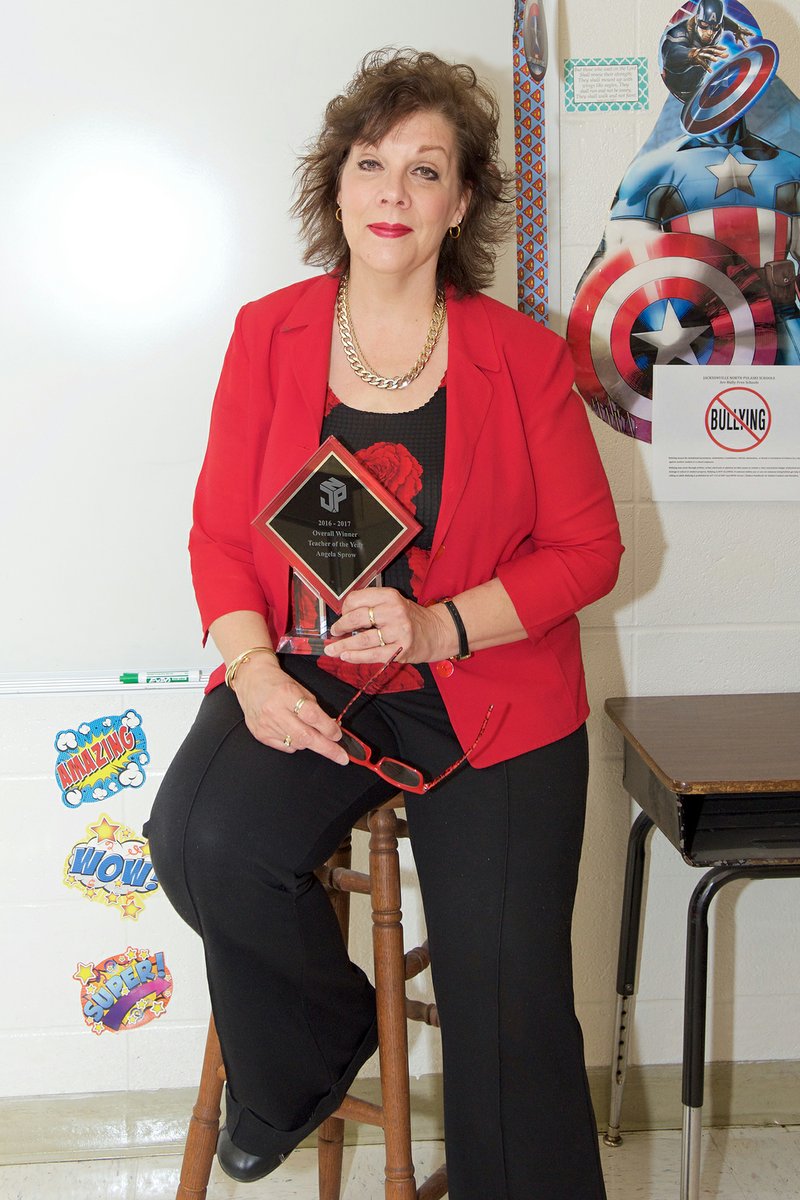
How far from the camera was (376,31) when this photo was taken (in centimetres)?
178

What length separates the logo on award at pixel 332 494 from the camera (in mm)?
1395

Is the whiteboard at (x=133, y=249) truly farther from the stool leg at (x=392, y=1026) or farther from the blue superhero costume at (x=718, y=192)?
the stool leg at (x=392, y=1026)

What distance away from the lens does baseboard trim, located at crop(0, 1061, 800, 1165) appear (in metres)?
1.97

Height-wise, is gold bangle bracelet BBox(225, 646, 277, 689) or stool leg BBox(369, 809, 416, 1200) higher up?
gold bangle bracelet BBox(225, 646, 277, 689)

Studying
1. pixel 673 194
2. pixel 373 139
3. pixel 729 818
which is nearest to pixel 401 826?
pixel 729 818

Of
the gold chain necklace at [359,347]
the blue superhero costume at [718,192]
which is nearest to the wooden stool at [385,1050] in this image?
the gold chain necklace at [359,347]

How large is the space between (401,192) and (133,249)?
52 centimetres

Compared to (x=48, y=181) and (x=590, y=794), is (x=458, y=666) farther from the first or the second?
(x=48, y=181)

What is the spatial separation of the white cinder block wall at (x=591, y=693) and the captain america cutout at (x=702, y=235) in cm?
4

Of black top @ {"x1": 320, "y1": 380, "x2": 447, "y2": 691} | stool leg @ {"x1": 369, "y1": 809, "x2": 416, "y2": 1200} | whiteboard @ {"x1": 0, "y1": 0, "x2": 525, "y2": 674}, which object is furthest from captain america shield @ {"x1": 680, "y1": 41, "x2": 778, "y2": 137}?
stool leg @ {"x1": 369, "y1": 809, "x2": 416, "y2": 1200}

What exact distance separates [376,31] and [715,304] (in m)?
0.71

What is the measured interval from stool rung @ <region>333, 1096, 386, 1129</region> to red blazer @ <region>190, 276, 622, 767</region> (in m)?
0.50

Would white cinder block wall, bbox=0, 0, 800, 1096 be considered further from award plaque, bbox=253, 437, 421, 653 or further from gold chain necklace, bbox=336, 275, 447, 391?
award plaque, bbox=253, 437, 421, 653

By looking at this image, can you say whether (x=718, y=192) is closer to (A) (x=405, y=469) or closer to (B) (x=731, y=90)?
(B) (x=731, y=90)
